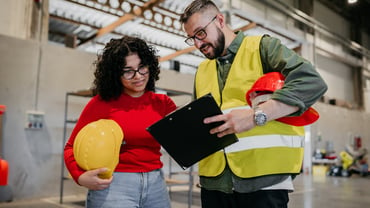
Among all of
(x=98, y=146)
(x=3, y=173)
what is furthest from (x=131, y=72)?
(x=3, y=173)

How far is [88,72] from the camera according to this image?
533 centimetres

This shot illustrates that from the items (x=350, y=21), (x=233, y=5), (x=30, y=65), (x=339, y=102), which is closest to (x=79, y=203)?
(x=30, y=65)

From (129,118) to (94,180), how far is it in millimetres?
301

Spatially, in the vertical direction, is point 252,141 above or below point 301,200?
above

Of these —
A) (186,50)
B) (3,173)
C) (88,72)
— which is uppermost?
(186,50)

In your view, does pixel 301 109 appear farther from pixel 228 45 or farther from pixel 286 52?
pixel 228 45

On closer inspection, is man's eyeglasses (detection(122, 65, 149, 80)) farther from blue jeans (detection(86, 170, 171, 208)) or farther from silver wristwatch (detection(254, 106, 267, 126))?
silver wristwatch (detection(254, 106, 267, 126))

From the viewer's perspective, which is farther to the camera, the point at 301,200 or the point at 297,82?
the point at 301,200

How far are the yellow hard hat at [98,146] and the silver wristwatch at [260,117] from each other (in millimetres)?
571

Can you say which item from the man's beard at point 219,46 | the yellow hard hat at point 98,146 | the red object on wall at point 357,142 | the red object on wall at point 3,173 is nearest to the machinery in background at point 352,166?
the red object on wall at point 357,142

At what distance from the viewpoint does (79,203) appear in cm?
427

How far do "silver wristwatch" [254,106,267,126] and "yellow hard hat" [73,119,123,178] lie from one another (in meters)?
0.57

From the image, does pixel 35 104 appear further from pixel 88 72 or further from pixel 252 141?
pixel 252 141

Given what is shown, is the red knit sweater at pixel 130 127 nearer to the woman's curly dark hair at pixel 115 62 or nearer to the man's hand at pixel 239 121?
the woman's curly dark hair at pixel 115 62
